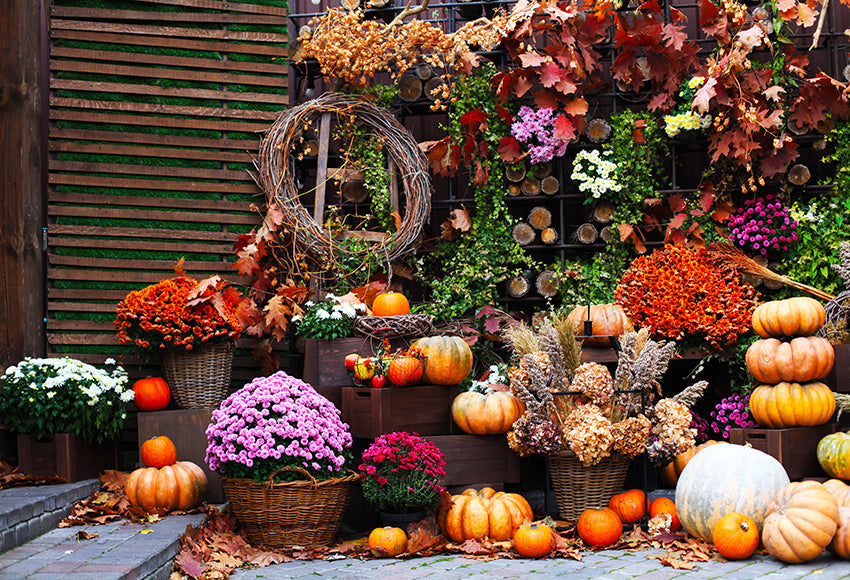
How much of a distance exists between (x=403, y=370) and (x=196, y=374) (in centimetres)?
149

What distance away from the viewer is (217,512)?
16.0 feet

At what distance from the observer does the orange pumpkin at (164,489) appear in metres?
4.82

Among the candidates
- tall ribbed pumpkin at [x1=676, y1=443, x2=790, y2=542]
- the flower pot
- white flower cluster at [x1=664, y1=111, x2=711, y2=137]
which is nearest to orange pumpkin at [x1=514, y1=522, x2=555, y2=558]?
the flower pot

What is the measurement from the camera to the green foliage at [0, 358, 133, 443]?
16.5 ft

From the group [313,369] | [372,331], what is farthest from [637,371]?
[313,369]

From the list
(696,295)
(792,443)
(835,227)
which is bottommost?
(792,443)

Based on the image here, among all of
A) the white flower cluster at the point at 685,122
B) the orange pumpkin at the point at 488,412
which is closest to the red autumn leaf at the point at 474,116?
the white flower cluster at the point at 685,122

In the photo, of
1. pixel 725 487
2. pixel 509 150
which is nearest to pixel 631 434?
pixel 725 487

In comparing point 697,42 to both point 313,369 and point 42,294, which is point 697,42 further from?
point 42,294

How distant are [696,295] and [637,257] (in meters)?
0.75

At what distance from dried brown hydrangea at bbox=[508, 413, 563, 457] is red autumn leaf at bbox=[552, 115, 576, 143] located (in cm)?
229

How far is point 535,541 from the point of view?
4.22 m

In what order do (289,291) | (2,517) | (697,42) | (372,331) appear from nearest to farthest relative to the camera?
1. (2,517)
2. (372,331)
3. (289,291)
4. (697,42)

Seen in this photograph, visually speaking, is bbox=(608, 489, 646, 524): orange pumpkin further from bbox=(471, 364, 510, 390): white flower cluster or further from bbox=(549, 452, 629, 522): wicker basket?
bbox=(471, 364, 510, 390): white flower cluster
